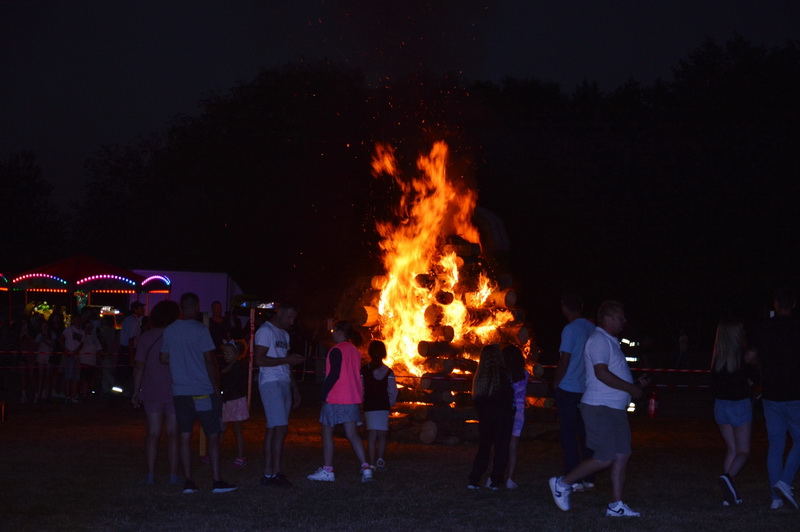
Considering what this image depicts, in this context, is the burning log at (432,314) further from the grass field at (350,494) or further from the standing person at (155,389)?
the standing person at (155,389)

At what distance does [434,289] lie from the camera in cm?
1684

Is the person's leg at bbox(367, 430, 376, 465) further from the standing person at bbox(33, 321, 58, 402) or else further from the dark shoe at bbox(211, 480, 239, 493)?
the standing person at bbox(33, 321, 58, 402)

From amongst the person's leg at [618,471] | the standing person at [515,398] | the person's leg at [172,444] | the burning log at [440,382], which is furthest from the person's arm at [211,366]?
the burning log at [440,382]

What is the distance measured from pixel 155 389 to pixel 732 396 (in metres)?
5.50

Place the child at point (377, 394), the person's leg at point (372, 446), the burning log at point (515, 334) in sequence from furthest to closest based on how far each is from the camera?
the burning log at point (515, 334) → the child at point (377, 394) → the person's leg at point (372, 446)

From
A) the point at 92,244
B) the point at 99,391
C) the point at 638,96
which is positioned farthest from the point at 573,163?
the point at 92,244

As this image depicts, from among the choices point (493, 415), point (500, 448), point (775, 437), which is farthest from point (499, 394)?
point (775, 437)

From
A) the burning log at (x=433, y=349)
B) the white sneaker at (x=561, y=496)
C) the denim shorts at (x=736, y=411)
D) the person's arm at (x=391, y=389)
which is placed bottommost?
the white sneaker at (x=561, y=496)

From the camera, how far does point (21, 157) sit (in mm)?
70750

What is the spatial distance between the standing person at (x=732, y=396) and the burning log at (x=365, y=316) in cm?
813

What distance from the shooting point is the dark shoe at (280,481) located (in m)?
10.1

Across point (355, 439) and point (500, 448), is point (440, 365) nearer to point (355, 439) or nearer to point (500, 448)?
point (355, 439)

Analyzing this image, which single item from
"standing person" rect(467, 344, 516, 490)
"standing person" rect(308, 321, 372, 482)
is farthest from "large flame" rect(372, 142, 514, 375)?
"standing person" rect(467, 344, 516, 490)

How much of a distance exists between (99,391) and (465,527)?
55.2ft
